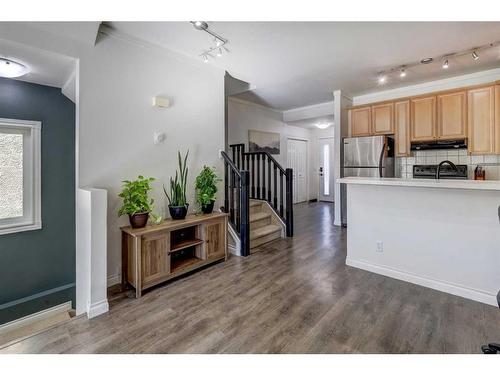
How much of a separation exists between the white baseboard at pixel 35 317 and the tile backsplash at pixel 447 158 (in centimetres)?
575

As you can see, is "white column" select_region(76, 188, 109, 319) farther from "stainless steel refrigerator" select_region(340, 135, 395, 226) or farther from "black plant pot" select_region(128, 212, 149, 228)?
"stainless steel refrigerator" select_region(340, 135, 395, 226)

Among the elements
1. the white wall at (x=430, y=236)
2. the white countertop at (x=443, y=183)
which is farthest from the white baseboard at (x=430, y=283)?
the white countertop at (x=443, y=183)

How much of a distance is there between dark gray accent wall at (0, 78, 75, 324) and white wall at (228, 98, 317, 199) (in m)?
2.96

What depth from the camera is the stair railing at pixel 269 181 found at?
4348 mm

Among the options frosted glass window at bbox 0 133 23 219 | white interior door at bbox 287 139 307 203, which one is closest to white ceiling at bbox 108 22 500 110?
frosted glass window at bbox 0 133 23 219

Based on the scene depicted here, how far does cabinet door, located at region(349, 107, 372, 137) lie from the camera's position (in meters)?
4.81

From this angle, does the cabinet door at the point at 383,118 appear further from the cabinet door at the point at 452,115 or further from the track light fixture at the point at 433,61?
the cabinet door at the point at 452,115

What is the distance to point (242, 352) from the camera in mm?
1669

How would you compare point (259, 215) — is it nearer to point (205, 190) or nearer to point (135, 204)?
point (205, 190)

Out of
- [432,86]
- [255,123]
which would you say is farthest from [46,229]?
[432,86]
